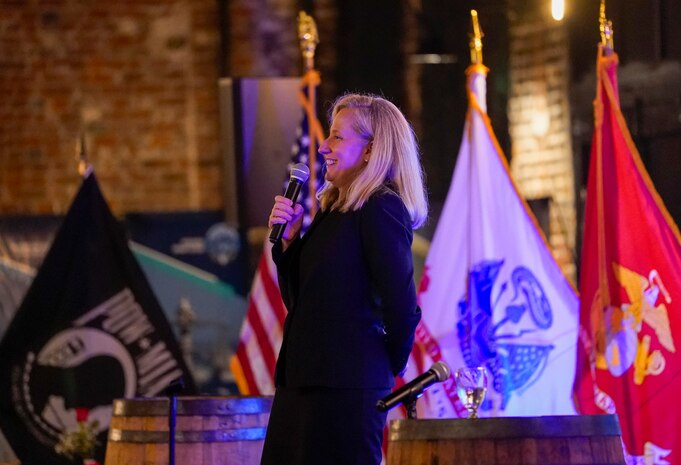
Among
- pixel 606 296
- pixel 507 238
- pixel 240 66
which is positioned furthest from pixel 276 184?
pixel 606 296

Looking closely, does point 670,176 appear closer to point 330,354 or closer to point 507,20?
point 507,20

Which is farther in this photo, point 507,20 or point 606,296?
point 507,20

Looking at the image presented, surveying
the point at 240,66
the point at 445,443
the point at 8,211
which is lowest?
the point at 445,443

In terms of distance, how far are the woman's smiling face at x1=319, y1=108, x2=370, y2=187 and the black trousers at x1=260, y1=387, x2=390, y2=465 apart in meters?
0.51

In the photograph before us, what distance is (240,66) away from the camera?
22.1ft

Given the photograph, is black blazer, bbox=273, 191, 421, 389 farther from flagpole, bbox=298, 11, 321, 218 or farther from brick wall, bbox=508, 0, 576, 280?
brick wall, bbox=508, 0, 576, 280

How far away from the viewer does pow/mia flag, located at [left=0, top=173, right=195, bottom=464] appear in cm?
561

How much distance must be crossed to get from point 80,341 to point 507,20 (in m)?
2.55

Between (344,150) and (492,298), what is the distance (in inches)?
78.0

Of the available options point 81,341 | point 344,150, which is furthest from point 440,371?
point 81,341

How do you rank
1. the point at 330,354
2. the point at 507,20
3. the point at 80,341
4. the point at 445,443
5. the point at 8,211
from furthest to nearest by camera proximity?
1. the point at 8,211
2. the point at 507,20
3. the point at 80,341
4. the point at 445,443
5. the point at 330,354

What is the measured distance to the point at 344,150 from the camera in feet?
9.74

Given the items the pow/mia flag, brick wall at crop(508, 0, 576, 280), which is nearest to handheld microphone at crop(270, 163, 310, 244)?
the pow/mia flag

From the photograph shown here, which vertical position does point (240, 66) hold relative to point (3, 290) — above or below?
above
